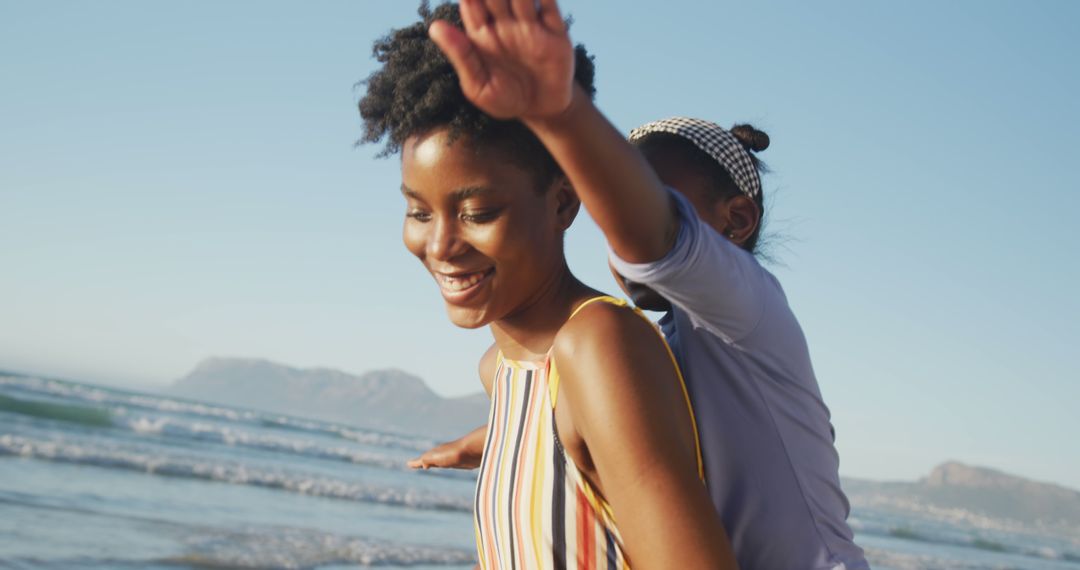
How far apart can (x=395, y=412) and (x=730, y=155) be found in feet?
229

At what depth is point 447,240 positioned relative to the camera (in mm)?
1741

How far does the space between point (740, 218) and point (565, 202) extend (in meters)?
0.52

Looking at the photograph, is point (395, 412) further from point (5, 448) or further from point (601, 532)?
point (601, 532)

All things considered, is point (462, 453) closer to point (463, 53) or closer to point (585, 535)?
point (585, 535)

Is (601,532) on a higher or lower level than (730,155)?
lower

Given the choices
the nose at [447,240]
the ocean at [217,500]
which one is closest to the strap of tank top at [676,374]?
the nose at [447,240]

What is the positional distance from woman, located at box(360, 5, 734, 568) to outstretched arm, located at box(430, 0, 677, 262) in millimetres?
254

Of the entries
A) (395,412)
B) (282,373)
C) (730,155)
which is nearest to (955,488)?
(395,412)

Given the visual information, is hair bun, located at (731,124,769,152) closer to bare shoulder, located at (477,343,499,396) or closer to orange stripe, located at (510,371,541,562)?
bare shoulder, located at (477,343,499,396)

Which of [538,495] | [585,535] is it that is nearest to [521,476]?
[538,495]

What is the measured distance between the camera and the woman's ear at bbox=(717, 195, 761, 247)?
84.8 inches

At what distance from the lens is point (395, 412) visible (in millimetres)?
70250

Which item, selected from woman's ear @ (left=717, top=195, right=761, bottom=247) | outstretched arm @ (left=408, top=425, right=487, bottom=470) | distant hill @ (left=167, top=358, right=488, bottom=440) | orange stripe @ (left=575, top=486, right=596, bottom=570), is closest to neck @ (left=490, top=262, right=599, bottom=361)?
orange stripe @ (left=575, top=486, right=596, bottom=570)

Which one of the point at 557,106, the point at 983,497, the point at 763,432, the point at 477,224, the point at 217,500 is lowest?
the point at 983,497
